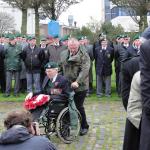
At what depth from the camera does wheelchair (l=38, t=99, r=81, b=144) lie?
326 inches

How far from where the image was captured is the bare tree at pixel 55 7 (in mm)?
30337

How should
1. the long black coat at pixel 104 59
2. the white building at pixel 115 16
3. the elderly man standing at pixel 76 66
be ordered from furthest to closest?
the white building at pixel 115 16, the long black coat at pixel 104 59, the elderly man standing at pixel 76 66

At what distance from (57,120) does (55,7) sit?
2368cm

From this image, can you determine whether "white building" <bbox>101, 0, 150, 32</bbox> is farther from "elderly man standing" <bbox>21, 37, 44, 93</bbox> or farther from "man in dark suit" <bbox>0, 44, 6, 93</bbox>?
"elderly man standing" <bbox>21, 37, 44, 93</bbox>

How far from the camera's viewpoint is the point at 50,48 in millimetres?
14016

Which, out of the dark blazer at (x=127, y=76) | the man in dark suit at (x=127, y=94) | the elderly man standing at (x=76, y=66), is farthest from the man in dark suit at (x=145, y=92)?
the elderly man standing at (x=76, y=66)

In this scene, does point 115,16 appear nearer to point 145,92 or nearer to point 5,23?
point 5,23

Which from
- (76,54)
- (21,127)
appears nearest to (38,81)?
(76,54)

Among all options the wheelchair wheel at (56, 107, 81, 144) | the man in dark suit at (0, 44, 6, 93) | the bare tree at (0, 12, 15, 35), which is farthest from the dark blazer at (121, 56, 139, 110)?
the bare tree at (0, 12, 15, 35)

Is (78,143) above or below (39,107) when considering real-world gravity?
below

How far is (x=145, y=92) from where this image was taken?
14.9ft

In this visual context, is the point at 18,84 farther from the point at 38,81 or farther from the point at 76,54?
the point at 76,54

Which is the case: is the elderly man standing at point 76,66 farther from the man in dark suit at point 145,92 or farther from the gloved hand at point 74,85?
the man in dark suit at point 145,92

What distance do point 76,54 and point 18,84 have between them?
6170 mm
